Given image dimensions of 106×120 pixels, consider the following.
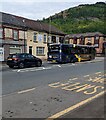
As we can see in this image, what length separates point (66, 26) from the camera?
122688 mm

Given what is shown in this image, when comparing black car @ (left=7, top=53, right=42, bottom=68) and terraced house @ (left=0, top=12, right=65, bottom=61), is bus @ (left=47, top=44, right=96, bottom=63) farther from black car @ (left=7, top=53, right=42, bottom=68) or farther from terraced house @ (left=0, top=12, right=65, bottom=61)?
black car @ (left=7, top=53, right=42, bottom=68)

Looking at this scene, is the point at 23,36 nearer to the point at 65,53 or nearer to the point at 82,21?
the point at 65,53

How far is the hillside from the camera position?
120750mm

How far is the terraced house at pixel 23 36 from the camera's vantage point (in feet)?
126

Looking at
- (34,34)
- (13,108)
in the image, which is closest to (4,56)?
(34,34)

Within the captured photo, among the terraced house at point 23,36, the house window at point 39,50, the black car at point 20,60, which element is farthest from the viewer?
the house window at point 39,50

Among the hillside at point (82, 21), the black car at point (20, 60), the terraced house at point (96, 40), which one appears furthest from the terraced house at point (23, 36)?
the hillside at point (82, 21)

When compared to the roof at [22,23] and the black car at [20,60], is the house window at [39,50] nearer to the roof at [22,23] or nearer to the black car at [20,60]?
the roof at [22,23]

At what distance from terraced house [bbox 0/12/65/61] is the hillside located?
54.9m

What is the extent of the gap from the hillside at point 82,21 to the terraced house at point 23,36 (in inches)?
2163

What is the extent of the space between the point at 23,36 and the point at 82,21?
10550 cm

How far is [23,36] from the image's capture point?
42438 mm

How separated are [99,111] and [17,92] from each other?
15.0 ft

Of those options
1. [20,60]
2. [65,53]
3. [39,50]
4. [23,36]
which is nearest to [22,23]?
[23,36]
